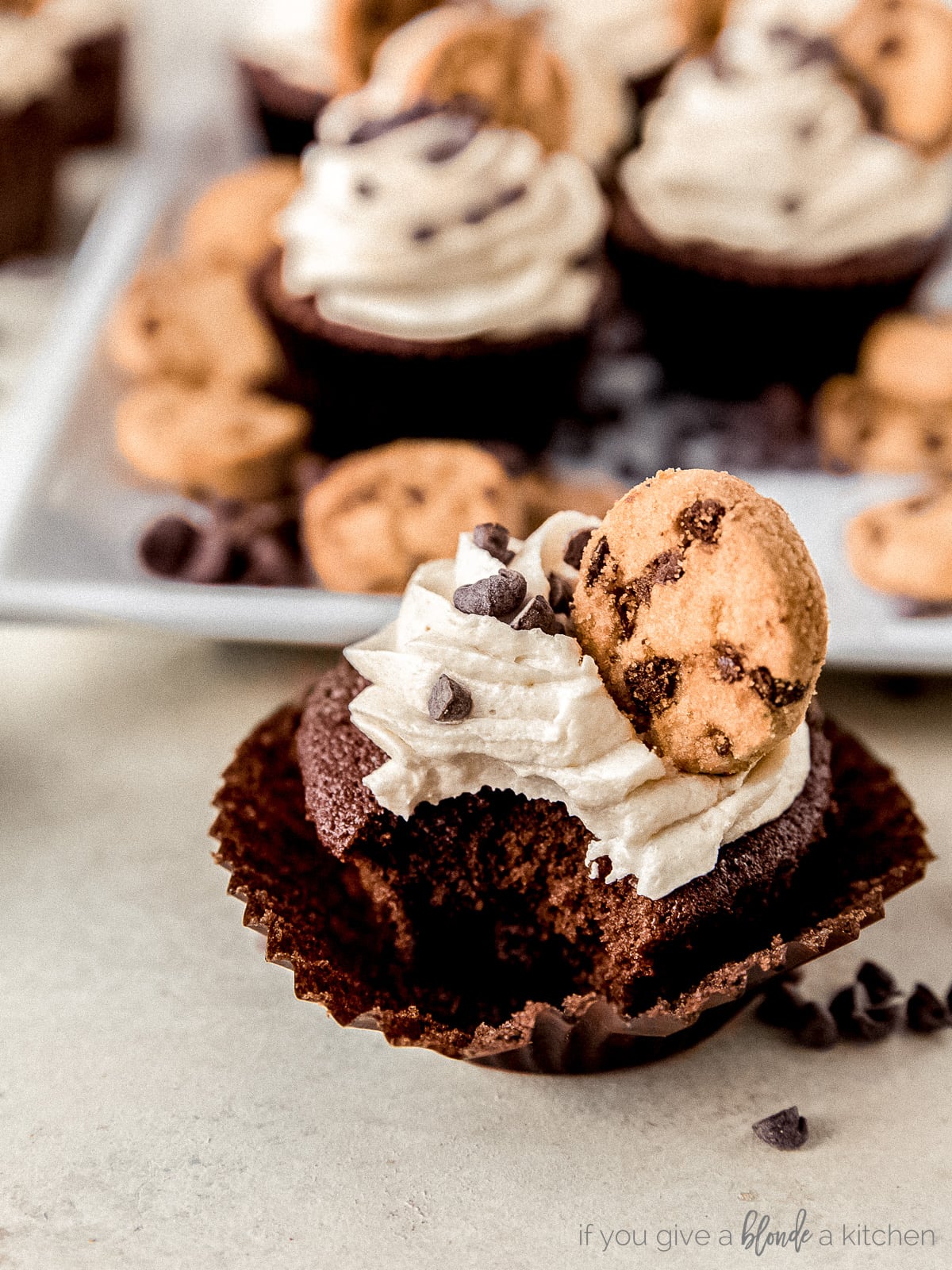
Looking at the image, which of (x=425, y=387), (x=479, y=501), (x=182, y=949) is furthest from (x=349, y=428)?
(x=182, y=949)

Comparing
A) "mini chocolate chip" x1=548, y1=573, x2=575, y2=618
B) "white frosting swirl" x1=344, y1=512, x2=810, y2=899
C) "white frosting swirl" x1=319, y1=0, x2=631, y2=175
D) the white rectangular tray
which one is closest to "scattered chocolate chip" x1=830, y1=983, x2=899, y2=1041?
"white frosting swirl" x1=344, y1=512, x2=810, y2=899

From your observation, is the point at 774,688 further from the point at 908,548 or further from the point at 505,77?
the point at 505,77

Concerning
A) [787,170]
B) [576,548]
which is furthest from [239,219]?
[576,548]

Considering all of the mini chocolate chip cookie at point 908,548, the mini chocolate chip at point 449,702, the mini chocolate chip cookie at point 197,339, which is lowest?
the mini chocolate chip cookie at point 908,548

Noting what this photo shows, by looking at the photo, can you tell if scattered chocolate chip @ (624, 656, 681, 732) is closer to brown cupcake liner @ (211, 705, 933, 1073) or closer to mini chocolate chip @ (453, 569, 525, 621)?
mini chocolate chip @ (453, 569, 525, 621)

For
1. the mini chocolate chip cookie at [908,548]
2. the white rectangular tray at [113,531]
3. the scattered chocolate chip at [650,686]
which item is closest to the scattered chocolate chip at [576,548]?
the scattered chocolate chip at [650,686]

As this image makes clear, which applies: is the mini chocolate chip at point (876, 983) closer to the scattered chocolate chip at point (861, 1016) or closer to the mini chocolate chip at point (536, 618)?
the scattered chocolate chip at point (861, 1016)

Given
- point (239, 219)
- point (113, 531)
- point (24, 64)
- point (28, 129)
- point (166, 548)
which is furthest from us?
point (28, 129)
